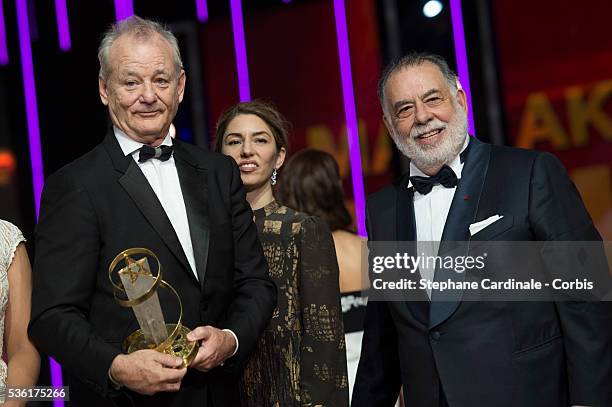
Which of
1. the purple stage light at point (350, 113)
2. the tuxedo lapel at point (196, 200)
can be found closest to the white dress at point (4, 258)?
the tuxedo lapel at point (196, 200)

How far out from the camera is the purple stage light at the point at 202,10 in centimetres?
595

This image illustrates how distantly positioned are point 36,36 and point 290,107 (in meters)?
1.62

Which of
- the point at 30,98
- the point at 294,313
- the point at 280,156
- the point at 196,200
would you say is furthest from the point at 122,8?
the point at 196,200

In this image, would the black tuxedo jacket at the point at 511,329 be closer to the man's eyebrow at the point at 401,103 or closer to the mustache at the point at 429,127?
the mustache at the point at 429,127

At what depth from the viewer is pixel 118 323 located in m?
2.30

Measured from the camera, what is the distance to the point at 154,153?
245 centimetres

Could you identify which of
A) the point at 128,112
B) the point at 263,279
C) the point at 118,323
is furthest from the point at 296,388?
the point at 128,112

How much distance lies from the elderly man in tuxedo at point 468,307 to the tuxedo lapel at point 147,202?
734 millimetres

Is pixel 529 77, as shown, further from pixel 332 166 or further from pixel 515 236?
pixel 515 236

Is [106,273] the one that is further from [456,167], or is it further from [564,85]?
[564,85]

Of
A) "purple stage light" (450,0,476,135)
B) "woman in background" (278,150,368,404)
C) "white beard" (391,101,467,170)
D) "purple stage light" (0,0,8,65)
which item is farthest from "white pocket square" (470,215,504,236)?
"purple stage light" (0,0,8,65)

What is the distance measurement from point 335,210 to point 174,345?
2.12m

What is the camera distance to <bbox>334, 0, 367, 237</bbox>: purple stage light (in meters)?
5.62

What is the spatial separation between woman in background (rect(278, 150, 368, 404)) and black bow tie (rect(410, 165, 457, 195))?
1.40m
